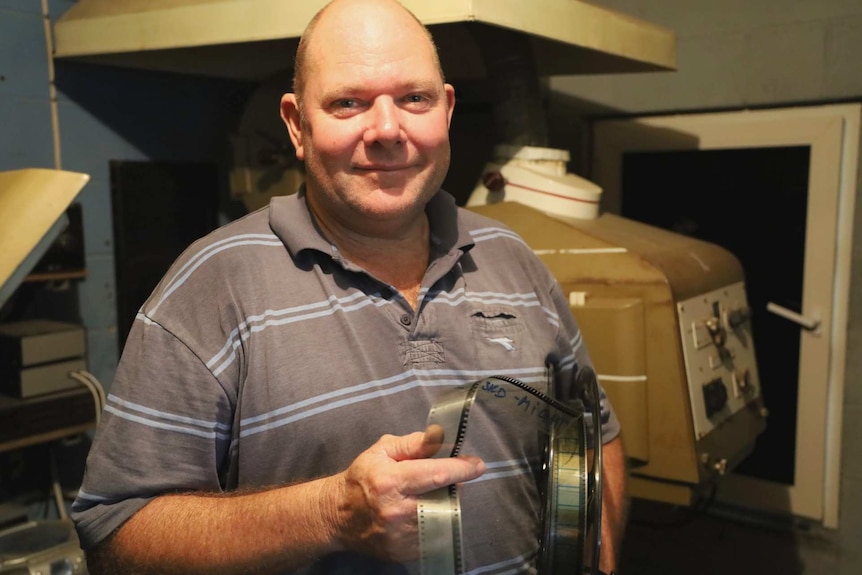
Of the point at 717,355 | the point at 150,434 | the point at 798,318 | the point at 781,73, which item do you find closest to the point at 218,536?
the point at 150,434

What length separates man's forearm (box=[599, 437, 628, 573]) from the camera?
1.22 m

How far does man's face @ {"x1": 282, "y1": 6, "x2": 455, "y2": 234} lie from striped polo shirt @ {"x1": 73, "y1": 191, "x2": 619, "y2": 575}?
0.08 meters

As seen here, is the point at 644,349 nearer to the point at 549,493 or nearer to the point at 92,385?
the point at 549,493

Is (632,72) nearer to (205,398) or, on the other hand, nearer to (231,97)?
(231,97)

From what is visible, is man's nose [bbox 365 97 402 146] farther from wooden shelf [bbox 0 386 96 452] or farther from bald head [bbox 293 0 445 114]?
wooden shelf [bbox 0 386 96 452]

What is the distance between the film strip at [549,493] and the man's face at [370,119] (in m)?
0.30

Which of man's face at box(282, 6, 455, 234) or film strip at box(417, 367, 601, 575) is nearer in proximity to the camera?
film strip at box(417, 367, 601, 575)

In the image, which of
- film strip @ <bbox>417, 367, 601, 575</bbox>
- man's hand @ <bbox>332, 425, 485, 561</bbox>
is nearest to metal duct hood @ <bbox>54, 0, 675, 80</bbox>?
film strip @ <bbox>417, 367, 601, 575</bbox>

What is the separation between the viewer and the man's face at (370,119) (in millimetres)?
981

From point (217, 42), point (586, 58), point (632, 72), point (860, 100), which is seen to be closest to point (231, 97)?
point (217, 42)

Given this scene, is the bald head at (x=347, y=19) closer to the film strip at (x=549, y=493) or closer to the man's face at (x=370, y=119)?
the man's face at (x=370, y=119)

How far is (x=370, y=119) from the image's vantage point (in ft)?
3.24

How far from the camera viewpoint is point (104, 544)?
87 centimetres

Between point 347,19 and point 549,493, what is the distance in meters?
0.70
